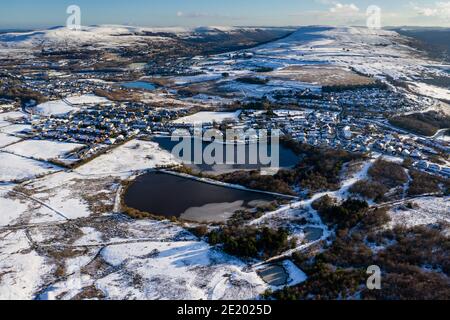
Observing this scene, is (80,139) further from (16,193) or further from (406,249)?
(406,249)

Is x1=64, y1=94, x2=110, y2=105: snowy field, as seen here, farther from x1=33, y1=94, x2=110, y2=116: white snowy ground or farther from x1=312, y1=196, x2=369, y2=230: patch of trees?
x1=312, y1=196, x2=369, y2=230: patch of trees

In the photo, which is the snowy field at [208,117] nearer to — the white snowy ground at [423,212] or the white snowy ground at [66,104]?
the white snowy ground at [66,104]

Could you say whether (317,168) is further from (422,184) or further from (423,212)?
(423,212)

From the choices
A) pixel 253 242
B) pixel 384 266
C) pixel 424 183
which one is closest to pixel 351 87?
pixel 424 183

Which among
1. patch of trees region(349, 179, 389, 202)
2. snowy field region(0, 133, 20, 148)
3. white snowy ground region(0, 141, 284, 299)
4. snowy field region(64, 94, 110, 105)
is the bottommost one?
white snowy ground region(0, 141, 284, 299)

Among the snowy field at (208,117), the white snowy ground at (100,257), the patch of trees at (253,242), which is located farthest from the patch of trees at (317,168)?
the snowy field at (208,117)

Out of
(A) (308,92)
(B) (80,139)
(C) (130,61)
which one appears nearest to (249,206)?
(B) (80,139)

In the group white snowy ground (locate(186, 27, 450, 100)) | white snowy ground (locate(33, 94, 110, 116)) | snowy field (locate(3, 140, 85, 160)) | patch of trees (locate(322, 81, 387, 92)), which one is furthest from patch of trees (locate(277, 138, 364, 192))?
white snowy ground (locate(33, 94, 110, 116))
